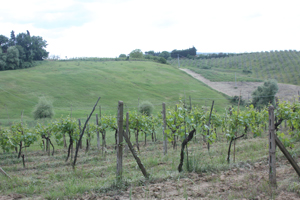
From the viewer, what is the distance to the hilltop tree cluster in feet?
170

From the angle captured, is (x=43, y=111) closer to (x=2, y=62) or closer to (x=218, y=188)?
(x=218, y=188)

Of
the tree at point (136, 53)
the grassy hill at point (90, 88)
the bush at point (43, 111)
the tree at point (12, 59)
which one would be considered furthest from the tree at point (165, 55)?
the bush at point (43, 111)

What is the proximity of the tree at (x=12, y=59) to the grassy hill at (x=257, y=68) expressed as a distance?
46326mm

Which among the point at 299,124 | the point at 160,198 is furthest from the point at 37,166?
the point at 299,124

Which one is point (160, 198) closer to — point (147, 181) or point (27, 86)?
point (147, 181)

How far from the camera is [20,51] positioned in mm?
55906

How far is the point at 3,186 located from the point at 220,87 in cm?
4863

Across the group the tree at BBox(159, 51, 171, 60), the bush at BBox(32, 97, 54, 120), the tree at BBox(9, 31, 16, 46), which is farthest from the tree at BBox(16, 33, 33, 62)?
the tree at BBox(159, 51, 171, 60)

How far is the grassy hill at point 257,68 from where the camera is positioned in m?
55.6

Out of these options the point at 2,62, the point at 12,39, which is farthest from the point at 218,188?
the point at 12,39

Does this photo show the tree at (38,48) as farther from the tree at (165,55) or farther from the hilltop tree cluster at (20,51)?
the tree at (165,55)

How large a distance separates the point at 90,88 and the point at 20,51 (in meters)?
25.7

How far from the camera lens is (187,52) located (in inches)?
4473

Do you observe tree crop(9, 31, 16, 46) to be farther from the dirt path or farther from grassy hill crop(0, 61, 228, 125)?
the dirt path
